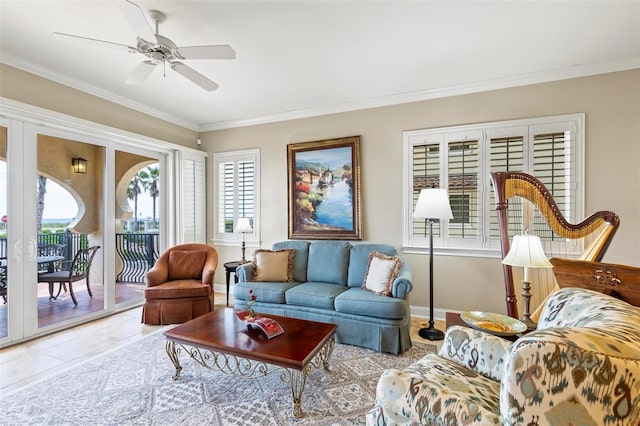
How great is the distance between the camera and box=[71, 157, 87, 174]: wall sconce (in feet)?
11.5

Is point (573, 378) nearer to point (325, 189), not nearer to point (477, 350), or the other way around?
point (477, 350)

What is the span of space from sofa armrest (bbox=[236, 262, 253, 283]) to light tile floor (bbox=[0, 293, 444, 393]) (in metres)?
1.06

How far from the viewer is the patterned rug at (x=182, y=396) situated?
6.21 ft

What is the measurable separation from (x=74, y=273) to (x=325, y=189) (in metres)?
3.26

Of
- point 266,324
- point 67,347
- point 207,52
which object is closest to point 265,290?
point 266,324

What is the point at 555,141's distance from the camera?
128 inches

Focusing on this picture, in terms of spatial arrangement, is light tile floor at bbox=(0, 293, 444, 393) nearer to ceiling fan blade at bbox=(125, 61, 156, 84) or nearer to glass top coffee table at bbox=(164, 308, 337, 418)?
glass top coffee table at bbox=(164, 308, 337, 418)

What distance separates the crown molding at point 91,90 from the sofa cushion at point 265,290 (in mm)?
2825

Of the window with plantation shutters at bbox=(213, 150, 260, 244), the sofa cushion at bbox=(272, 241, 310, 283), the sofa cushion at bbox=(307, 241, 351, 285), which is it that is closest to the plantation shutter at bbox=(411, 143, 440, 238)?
the sofa cushion at bbox=(307, 241, 351, 285)

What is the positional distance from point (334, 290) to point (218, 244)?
264 cm

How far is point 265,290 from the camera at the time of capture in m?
3.40

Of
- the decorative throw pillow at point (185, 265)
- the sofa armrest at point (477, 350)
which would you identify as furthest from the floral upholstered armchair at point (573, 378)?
the decorative throw pillow at point (185, 265)

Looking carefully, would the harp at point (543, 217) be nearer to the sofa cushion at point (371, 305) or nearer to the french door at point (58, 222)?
the sofa cushion at point (371, 305)

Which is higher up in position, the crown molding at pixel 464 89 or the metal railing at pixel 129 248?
the crown molding at pixel 464 89
